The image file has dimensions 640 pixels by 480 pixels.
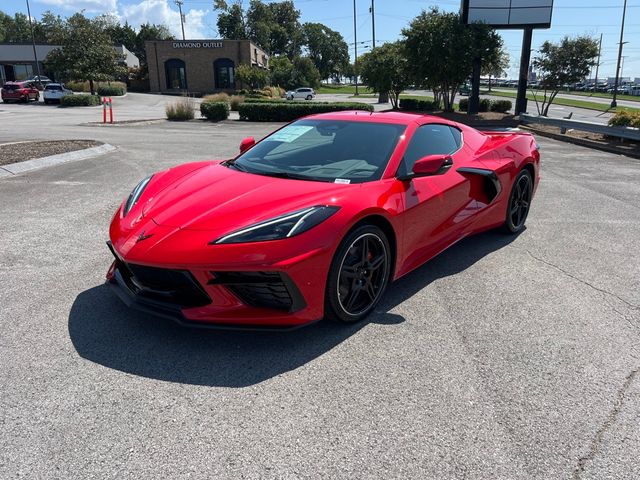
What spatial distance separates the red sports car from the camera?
2959 millimetres

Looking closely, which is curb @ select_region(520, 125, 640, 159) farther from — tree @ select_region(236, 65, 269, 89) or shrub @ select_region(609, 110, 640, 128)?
tree @ select_region(236, 65, 269, 89)

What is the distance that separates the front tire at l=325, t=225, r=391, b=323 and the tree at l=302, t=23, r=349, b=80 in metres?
122

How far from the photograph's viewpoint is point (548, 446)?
2355 millimetres

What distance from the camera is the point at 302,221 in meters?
3.07

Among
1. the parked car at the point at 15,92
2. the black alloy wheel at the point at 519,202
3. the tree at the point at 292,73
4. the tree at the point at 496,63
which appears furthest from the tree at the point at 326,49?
the black alloy wheel at the point at 519,202

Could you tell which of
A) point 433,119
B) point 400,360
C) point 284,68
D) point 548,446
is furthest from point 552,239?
point 284,68

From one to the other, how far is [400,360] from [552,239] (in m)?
3.34

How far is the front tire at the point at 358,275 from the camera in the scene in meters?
3.22

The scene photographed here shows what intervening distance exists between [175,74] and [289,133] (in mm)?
58872

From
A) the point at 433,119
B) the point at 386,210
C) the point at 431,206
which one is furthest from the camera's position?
the point at 433,119

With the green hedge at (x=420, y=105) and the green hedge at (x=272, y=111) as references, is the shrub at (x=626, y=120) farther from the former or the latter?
the green hedge at (x=420, y=105)

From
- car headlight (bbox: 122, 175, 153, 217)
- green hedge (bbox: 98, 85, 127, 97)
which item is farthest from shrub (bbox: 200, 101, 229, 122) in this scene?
green hedge (bbox: 98, 85, 127, 97)

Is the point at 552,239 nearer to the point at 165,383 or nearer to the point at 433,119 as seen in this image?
the point at 433,119

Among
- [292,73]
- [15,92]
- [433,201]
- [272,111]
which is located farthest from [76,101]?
[292,73]
